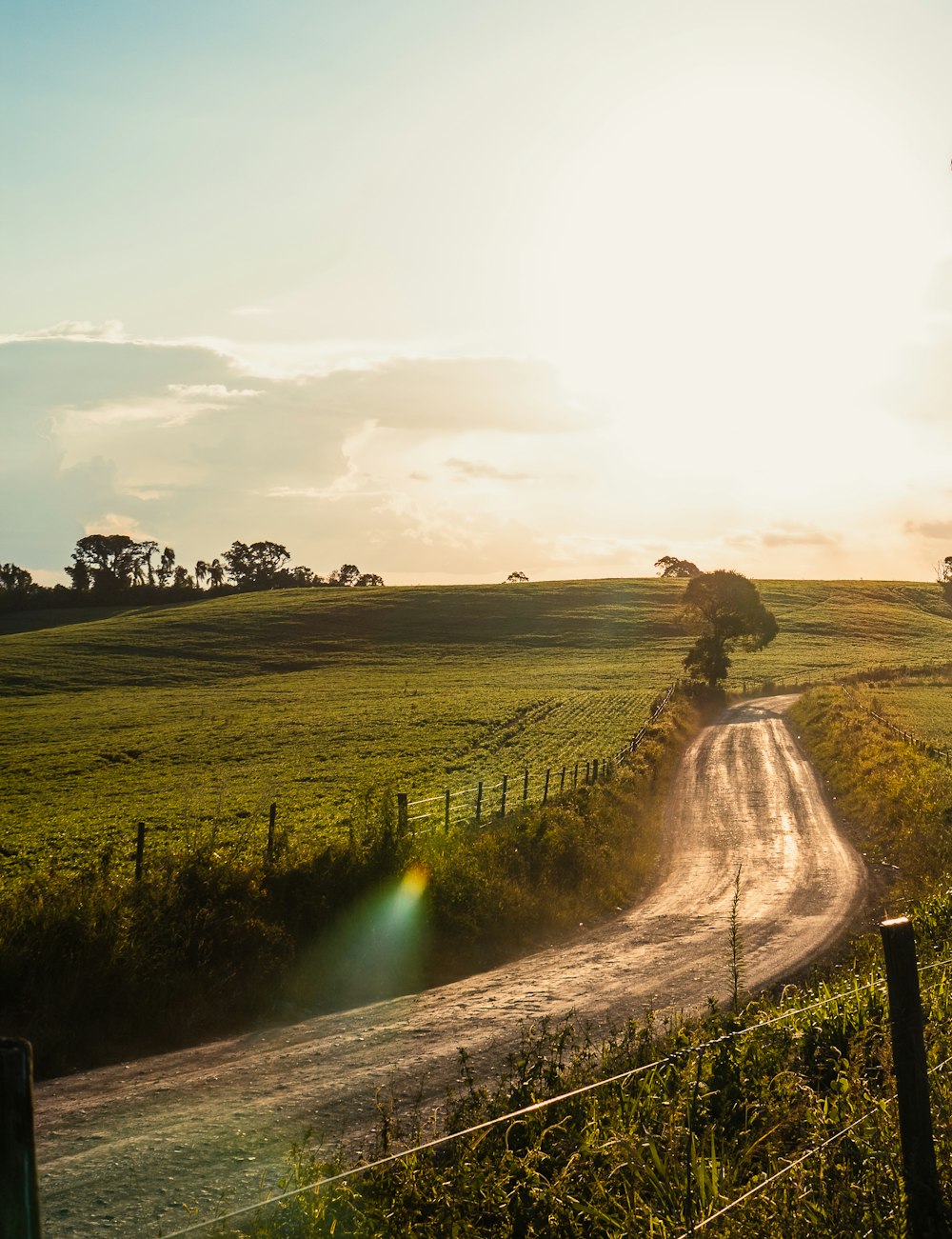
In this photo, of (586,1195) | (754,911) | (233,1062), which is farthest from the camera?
(754,911)

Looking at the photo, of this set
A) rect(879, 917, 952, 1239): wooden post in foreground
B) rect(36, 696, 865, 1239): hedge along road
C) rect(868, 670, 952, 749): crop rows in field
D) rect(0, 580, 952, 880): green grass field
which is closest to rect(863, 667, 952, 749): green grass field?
rect(868, 670, 952, 749): crop rows in field

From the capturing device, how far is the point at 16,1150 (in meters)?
3.19

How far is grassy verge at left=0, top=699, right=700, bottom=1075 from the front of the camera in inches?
466

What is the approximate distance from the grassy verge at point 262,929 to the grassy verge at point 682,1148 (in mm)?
4345

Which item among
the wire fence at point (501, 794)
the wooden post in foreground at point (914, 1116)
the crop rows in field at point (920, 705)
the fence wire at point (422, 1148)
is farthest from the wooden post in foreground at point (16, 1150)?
the crop rows in field at point (920, 705)

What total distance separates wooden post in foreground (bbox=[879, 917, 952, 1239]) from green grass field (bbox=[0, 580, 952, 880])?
15.8 meters

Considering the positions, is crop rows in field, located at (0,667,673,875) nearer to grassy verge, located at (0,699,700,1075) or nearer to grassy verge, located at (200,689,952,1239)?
grassy verge, located at (0,699,700,1075)

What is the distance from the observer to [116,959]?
40.5 ft


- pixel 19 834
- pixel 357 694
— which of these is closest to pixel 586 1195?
pixel 19 834

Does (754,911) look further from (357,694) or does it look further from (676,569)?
(676,569)

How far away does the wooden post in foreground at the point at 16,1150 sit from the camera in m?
3.18

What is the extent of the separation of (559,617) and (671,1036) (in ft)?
362

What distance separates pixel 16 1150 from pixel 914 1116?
444 centimetres

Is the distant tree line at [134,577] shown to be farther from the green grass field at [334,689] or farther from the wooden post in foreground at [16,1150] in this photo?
the wooden post in foreground at [16,1150]
